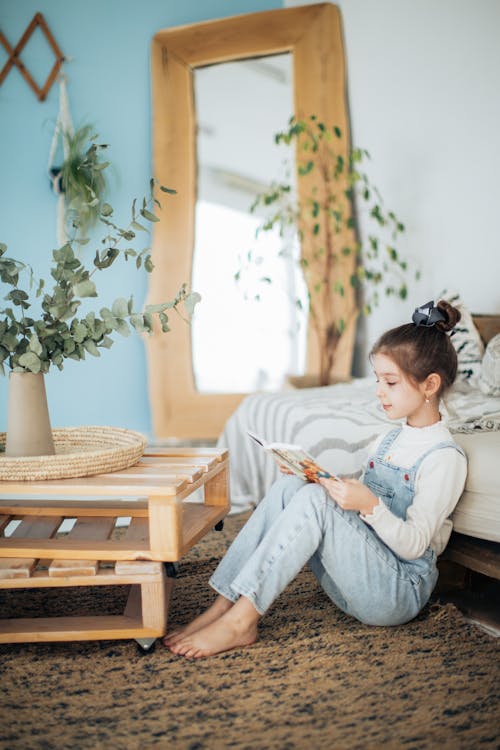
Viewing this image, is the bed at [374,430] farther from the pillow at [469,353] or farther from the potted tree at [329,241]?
the potted tree at [329,241]

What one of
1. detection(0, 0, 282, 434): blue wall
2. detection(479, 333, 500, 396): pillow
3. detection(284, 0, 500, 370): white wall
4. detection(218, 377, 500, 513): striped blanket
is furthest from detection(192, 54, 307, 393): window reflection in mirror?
detection(479, 333, 500, 396): pillow

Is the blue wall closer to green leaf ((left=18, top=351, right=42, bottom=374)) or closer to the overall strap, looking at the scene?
green leaf ((left=18, top=351, right=42, bottom=374))

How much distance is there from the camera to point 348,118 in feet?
11.0

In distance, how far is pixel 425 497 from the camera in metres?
1.29

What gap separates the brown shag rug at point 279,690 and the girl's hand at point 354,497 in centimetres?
29

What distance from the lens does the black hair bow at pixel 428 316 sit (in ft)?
4.50

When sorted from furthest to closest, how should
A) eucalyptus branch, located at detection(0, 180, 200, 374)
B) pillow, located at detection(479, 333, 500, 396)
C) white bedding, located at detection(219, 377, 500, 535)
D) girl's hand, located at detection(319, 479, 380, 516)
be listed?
pillow, located at detection(479, 333, 500, 396), white bedding, located at detection(219, 377, 500, 535), eucalyptus branch, located at detection(0, 180, 200, 374), girl's hand, located at detection(319, 479, 380, 516)

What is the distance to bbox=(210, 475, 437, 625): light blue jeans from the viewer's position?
1.26 meters

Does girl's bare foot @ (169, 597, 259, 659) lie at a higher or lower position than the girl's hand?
lower

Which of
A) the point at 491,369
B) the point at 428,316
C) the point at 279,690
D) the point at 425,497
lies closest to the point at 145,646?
the point at 279,690

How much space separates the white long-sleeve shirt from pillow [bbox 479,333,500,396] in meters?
0.64

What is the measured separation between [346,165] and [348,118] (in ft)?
0.81

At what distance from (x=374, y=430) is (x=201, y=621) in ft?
2.23

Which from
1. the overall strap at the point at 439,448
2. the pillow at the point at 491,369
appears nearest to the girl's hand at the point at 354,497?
the overall strap at the point at 439,448
